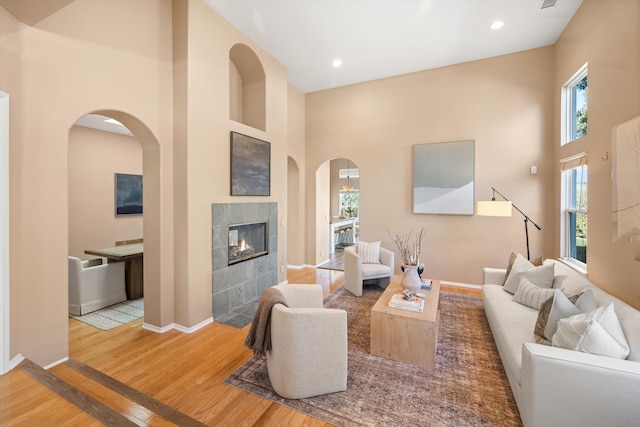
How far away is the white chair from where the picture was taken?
3.53m

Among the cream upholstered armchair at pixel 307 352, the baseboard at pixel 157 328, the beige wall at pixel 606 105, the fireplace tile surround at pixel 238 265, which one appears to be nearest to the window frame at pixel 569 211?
the beige wall at pixel 606 105

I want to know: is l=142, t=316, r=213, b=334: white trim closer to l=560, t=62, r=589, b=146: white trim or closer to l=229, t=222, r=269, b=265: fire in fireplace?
l=229, t=222, r=269, b=265: fire in fireplace

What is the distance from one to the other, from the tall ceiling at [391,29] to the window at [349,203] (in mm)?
6691

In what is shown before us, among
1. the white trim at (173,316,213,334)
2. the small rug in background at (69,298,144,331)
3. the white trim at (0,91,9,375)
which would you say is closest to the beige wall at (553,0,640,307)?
the white trim at (173,316,213,334)

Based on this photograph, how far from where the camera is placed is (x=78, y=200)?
5523 millimetres

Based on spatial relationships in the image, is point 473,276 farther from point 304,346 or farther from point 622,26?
point 304,346

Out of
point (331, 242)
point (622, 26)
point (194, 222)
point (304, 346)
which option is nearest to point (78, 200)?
point (194, 222)

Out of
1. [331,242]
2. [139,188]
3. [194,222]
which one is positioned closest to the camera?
[194,222]

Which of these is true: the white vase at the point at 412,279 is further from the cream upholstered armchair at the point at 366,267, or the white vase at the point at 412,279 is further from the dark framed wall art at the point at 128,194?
the dark framed wall art at the point at 128,194

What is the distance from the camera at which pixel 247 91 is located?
4520mm

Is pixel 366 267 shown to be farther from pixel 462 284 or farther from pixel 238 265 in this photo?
pixel 238 265

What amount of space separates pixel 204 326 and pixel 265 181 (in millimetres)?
2219

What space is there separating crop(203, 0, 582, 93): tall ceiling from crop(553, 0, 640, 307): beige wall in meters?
0.62

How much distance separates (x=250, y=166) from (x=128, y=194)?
4181mm
